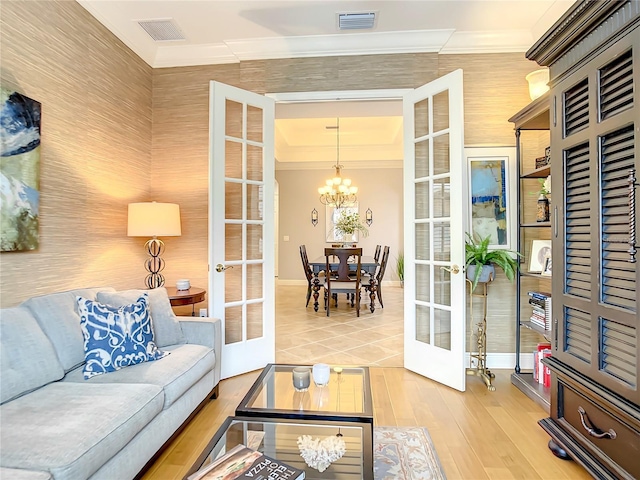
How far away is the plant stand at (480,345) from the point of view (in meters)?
2.88

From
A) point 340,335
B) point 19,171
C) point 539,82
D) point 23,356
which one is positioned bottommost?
point 340,335

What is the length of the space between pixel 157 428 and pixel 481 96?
11.5ft

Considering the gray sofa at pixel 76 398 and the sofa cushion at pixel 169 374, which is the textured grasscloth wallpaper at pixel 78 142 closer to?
the gray sofa at pixel 76 398

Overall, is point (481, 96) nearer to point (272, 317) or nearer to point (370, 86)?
point (370, 86)

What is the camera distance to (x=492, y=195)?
3.14 m

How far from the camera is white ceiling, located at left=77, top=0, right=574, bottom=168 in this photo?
8.96 ft

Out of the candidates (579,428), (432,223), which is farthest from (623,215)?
(432,223)

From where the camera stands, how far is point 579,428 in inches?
68.2

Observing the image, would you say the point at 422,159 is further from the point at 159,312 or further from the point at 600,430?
the point at 159,312

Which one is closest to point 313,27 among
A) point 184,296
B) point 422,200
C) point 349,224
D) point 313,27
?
point 313,27

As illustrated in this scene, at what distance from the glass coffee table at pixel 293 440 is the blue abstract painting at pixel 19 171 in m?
1.68

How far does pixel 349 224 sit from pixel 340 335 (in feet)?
11.4

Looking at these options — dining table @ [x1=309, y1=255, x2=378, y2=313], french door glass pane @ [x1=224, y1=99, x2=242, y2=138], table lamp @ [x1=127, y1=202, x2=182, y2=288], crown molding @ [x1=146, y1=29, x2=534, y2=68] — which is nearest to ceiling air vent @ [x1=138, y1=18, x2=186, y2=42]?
crown molding @ [x1=146, y1=29, x2=534, y2=68]

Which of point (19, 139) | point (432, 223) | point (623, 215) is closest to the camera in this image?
point (623, 215)
